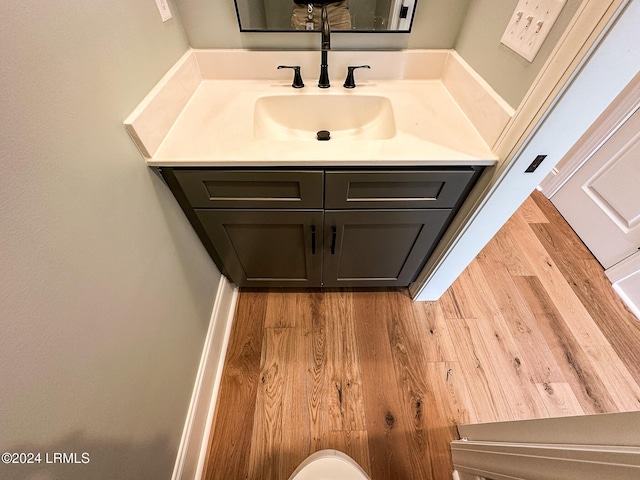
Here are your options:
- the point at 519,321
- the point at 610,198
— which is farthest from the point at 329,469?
the point at 610,198

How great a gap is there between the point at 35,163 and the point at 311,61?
0.99m

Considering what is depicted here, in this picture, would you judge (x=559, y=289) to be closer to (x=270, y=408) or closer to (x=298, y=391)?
(x=298, y=391)

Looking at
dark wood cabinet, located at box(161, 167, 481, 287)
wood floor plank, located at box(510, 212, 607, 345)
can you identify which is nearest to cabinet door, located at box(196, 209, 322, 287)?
dark wood cabinet, located at box(161, 167, 481, 287)

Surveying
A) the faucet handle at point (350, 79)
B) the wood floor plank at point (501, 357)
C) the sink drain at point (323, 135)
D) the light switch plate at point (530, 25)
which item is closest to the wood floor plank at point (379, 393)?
the wood floor plank at point (501, 357)

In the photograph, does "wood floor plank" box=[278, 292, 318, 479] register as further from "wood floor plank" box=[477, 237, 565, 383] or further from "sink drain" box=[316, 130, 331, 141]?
"wood floor plank" box=[477, 237, 565, 383]

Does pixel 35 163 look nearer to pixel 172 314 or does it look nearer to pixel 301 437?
pixel 172 314

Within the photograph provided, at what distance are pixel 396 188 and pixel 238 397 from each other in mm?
1080

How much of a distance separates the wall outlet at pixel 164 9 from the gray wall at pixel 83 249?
0.13 ft

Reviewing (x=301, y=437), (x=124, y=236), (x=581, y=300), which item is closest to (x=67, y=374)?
(x=124, y=236)

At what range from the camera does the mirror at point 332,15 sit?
970mm

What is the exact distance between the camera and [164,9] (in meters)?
0.85

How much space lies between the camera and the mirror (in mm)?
970

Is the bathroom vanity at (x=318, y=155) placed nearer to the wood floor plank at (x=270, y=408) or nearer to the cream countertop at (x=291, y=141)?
the cream countertop at (x=291, y=141)

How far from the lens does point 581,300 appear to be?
1.45 metres
